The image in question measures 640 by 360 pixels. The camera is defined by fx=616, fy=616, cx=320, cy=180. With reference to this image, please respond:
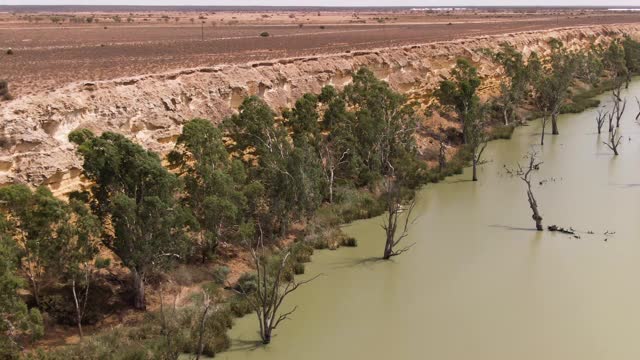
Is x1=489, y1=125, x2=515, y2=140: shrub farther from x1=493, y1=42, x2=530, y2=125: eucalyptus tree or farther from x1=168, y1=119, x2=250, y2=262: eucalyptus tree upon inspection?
x1=168, y1=119, x2=250, y2=262: eucalyptus tree

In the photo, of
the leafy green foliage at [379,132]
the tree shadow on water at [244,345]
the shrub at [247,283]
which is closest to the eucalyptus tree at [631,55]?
the leafy green foliage at [379,132]

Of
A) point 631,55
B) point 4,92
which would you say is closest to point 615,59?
point 631,55

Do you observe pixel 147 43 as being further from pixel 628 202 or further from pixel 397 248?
pixel 628 202

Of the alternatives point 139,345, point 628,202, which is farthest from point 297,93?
point 139,345

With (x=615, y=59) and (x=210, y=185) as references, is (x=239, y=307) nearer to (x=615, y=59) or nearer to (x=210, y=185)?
(x=210, y=185)

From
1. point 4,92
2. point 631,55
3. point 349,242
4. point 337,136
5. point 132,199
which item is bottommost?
point 349,242

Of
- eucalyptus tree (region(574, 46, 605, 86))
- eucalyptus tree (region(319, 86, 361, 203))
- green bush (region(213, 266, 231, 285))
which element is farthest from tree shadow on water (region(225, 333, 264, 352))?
eucalyptus tree (region(574, 46, 605, 86))
